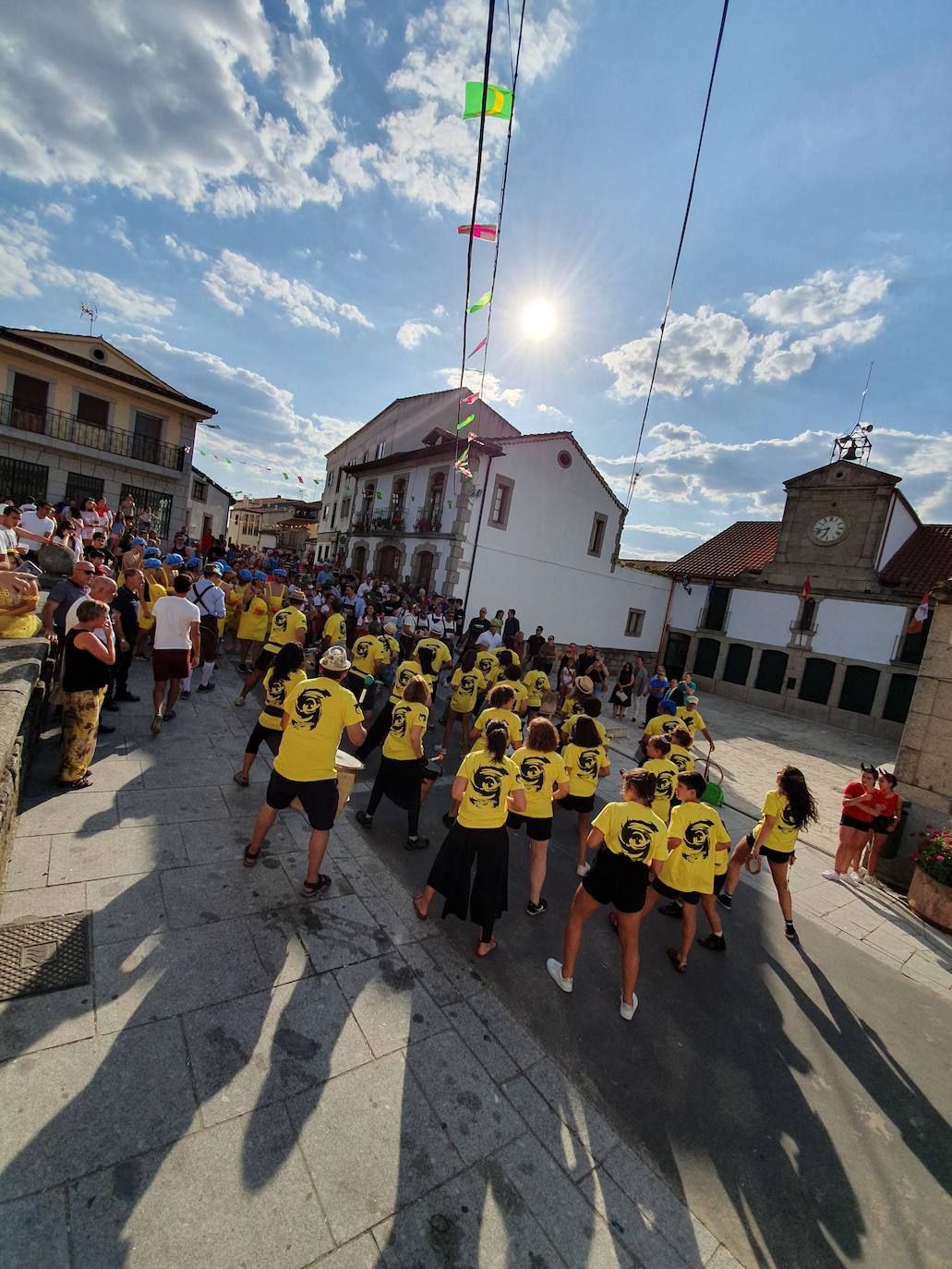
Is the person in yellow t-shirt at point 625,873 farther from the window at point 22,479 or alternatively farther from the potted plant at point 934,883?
the window at point 22,479

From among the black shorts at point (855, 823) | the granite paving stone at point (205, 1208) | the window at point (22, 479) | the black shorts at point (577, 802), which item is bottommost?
the granite paving stone at point (205, 1208)

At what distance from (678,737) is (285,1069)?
4876mm

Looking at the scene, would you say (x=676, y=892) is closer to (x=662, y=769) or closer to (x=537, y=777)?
(x=662, y=769)

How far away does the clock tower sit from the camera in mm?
20078

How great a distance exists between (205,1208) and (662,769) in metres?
4.50

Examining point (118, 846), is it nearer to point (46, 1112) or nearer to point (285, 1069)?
point (46, 1112)

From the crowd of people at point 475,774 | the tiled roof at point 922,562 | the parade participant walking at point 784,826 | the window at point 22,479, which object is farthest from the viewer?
the window at point 22,479

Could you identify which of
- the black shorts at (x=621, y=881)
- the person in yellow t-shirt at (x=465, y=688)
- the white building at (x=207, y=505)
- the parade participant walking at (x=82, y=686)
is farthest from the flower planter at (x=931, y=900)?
the white building at (x=207, y=505)

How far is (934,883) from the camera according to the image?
246 inches

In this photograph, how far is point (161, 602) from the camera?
601 cm

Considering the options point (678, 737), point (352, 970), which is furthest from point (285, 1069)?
point (678, 737)

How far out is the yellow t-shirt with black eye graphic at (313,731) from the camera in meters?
4.07

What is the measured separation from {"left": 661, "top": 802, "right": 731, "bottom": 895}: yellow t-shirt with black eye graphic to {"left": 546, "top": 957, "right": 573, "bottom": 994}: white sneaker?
1.21m

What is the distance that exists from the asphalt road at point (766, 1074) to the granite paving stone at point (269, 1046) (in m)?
1.20
